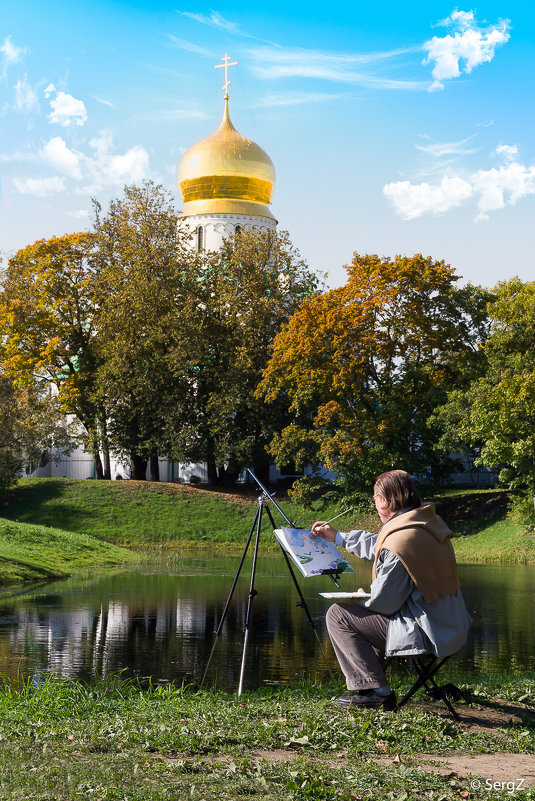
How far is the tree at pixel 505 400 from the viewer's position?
A: 2775cm

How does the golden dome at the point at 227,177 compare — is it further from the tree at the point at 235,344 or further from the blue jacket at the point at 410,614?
the blue jacket at the point at 410,614

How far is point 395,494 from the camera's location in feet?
23.5

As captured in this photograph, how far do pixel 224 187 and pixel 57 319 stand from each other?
38.9 feet

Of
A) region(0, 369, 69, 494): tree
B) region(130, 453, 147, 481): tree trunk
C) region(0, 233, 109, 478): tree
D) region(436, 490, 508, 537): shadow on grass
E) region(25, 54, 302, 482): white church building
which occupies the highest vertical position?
region(25, 54, 302, 482): white church building

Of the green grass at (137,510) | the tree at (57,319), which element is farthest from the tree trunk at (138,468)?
the green grass at (137,510)

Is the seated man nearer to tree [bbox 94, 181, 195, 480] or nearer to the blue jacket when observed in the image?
the blue jacket

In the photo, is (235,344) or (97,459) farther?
(97,459)

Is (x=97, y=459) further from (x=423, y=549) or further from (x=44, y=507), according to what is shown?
(x=423, y=549)

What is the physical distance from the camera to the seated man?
6.93m

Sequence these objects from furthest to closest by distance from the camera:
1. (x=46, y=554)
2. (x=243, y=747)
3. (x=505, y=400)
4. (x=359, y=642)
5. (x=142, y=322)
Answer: (x=142, y=322), (x=505, y=400), (x=46, y=554), (x=359, y=642), (x=243, y=747)

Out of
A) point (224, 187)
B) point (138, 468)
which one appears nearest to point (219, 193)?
point (224, 187)

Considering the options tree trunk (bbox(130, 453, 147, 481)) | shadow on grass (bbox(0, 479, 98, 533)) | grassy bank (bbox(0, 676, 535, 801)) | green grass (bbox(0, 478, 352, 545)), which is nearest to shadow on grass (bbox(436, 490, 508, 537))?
green grass (bbox(0, 478, 352, 545))

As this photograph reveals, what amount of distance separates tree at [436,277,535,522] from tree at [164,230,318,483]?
9.98 meters

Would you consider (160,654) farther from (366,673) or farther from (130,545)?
(130,545)
